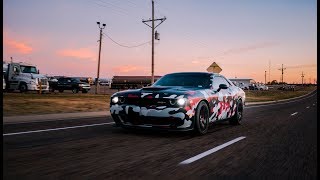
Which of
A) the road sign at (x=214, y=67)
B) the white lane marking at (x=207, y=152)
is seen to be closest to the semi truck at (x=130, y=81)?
the road sign at (x=214, y=67)

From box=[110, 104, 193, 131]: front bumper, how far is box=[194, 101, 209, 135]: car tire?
0.23 m

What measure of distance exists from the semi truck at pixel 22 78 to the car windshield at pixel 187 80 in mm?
20924

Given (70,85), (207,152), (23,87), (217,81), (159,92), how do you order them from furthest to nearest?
(70,85) < (23,87) < (217,81) < (159,92) < (207,152)

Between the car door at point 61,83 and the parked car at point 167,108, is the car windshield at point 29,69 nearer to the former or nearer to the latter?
the car door at point 61,83

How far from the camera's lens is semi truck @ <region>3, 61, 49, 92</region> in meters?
28.1

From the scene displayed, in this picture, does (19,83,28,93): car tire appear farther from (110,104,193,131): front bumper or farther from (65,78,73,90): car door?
(110,104,193,131): front bumper

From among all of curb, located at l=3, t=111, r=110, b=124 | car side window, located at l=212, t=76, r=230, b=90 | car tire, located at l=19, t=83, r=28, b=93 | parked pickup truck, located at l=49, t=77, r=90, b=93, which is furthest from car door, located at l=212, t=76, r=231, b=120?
parked pickup truck, located at l=49, t=77, r=90, b=93

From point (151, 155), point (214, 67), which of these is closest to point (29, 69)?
point (214, 67)

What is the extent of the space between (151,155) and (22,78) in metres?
25.3

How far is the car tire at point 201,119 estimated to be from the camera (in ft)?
25.0

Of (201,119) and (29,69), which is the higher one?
(29,69)

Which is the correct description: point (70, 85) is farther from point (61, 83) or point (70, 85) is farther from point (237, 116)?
point (237, 116)

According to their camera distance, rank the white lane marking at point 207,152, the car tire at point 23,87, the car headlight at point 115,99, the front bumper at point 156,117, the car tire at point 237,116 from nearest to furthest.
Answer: the white lane marking at point 207,152
the front bumper at point 156,117
the car headlight at point 115,99
the car tire at point 237,116
the car tire at point 23,87

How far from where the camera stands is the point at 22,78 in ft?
92.8
